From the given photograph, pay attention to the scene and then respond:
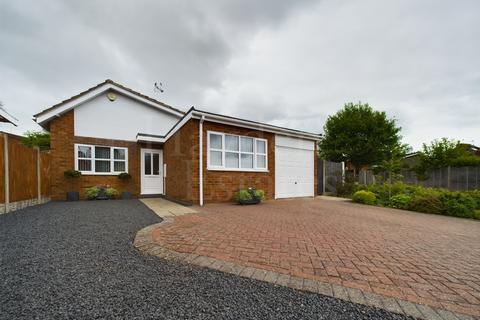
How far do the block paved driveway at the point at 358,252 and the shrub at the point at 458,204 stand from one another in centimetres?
265

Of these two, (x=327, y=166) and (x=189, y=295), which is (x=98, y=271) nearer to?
(x=189, y=295)

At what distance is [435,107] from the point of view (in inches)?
493

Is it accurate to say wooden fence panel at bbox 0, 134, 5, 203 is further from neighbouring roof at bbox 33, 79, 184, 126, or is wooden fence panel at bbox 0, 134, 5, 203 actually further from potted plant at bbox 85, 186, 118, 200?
neighbouring roof at bbox 33, 79, 184, 126

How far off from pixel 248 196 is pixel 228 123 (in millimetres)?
3076

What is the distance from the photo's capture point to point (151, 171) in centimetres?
1127

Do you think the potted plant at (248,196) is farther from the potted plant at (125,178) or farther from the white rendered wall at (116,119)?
the white rendered wall at (116,119)

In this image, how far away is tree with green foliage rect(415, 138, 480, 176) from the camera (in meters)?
16.7

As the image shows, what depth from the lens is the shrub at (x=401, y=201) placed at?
7.93 metres

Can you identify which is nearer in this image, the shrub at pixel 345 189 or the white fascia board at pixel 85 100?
the white fascia board at pixel 85 100

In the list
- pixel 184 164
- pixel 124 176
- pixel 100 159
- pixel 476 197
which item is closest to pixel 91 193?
pixel 124 176

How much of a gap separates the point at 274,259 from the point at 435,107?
1640cm

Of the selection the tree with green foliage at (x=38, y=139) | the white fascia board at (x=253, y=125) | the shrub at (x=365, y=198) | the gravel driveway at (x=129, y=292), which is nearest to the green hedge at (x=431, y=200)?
the shrub at (x=365, y=198)

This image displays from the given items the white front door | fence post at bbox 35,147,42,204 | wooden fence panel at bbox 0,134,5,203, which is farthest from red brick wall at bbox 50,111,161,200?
wooden fence panel at bbox 0,134,5,203

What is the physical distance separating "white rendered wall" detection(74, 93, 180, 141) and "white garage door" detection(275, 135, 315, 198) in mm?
7621
